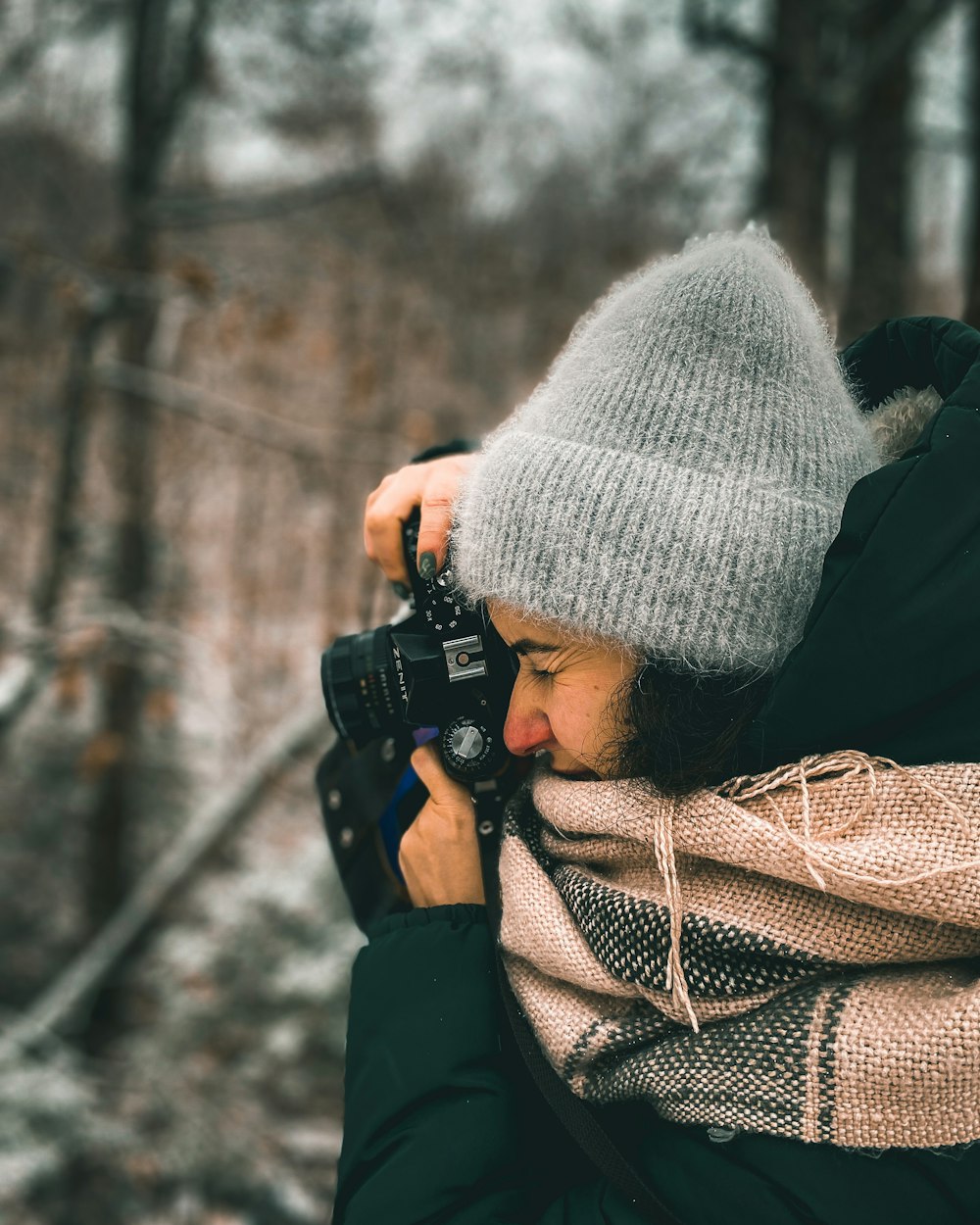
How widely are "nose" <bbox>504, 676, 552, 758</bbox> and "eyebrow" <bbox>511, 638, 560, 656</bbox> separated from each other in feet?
0.19

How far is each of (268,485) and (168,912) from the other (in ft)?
15.1

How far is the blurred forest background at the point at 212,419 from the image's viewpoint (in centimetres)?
296

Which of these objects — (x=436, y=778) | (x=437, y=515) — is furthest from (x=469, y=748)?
(x=437, y=515)

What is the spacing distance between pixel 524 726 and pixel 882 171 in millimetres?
2924

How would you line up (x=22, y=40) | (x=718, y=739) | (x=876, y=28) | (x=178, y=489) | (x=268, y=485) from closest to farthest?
(x=718, y=739) < (x=876, y=28) < (x=22, y=40) < (x=178, y=489) < (x=268, y=485)

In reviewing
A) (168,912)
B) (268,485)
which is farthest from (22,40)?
(268,485)

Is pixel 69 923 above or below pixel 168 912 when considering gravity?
below

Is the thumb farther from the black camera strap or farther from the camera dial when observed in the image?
the black camera strap

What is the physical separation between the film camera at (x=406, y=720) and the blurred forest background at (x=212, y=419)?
0.71 m

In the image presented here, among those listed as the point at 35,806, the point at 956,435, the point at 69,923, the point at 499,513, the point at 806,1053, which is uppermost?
the point at 956,435

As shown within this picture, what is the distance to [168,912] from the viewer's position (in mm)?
4234

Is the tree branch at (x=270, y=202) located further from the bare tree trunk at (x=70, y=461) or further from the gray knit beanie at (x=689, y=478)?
the gray knit beanie at (x=689, y=478)

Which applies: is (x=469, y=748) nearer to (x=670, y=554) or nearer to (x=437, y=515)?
(x=437, y=515)

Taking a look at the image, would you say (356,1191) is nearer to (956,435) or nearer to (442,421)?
(956,435)
